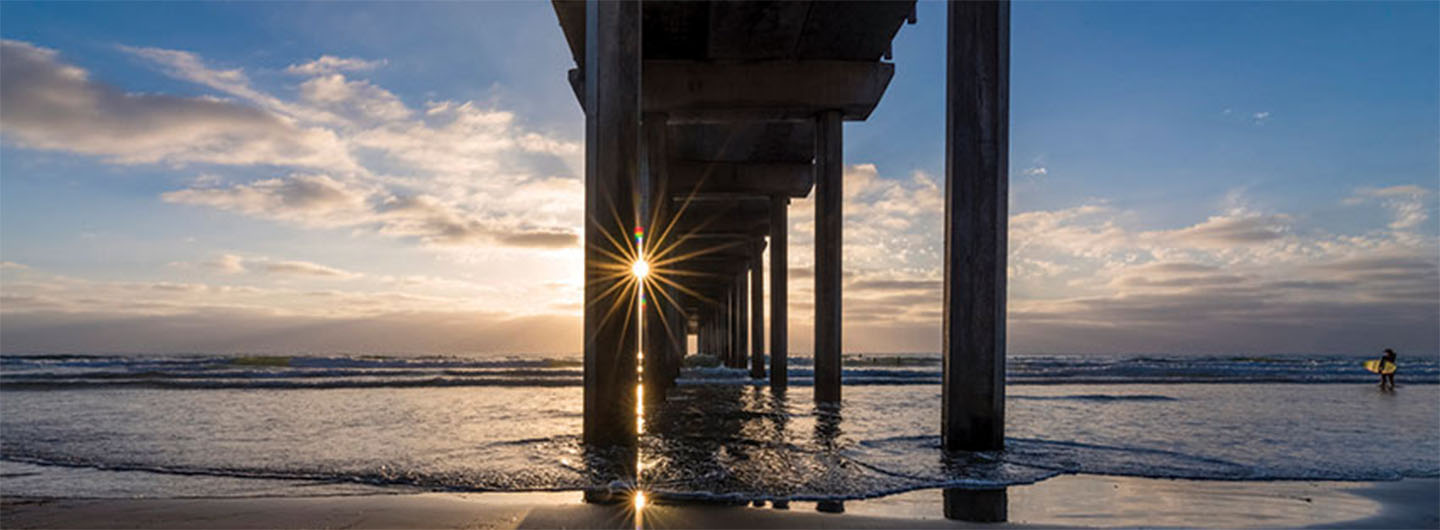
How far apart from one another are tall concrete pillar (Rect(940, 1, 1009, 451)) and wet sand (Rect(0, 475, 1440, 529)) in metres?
1.45

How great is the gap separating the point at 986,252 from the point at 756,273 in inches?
1030

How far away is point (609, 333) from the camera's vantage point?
793 cm

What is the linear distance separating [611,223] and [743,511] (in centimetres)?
372

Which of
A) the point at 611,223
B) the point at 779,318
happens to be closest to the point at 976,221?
the point at 611,223

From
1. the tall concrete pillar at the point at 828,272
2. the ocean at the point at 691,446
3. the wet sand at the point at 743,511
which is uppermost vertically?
the tall concrete pillar at the point at 828,272

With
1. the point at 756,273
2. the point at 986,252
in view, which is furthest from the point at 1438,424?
the point at 756,273

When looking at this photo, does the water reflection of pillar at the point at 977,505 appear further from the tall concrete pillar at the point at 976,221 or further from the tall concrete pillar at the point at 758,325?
the tall concrete pillar at the point at 758,325

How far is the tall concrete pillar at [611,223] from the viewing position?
7.87 meters

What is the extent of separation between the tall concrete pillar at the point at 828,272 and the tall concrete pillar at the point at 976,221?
27.2 feet

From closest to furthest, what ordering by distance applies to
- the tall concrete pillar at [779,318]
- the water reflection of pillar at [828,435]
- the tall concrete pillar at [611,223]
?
1. the water reflection of pillar at [828,435]
2. the tall concrete pillar at [611,223]
3. the tall concrete pillar at [779,318]

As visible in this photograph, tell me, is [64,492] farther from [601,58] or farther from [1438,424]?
[1438,424]

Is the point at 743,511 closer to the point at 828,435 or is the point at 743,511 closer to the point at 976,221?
the point at 976,221

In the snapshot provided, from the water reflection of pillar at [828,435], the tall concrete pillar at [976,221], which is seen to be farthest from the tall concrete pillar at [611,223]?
the tall concrete pillar at [976,221]

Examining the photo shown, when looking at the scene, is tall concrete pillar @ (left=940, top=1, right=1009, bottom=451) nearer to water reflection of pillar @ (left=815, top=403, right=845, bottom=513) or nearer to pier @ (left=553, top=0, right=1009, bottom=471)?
pier @ (left=553, top=0, right=1009, bottom=471)
